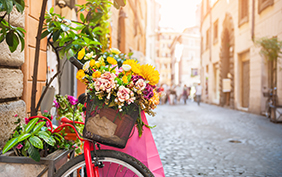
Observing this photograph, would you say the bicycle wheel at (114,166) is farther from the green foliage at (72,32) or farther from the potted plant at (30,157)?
the green foliage at (72,32)

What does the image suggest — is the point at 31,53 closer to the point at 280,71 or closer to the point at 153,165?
the point at 153,165

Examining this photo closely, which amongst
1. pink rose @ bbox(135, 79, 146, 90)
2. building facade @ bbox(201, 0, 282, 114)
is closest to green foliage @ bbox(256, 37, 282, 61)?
building facade @ bbox(201, 0, 282, 114)

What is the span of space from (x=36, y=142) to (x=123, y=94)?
76 cm

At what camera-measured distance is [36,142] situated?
194 centimetres

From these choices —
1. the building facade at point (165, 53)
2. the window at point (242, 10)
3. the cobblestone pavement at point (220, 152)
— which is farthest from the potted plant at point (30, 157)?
the building facade at point (165, 53)

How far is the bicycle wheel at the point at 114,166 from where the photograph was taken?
172 centimetres

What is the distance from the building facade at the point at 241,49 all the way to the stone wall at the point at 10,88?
9227 mm

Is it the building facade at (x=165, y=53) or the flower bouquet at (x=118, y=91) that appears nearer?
the flower bouquet at (x=118, y=91)

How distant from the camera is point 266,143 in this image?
5.58 meters

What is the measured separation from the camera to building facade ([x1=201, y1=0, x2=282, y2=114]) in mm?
11328

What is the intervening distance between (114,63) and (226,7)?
17303 millimetres

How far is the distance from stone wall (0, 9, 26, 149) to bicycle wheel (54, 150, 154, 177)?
968mm

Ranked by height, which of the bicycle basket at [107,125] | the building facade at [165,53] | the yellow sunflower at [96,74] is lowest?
the bicycle basket at [107,125]

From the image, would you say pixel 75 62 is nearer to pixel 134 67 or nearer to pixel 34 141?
pixel 134 67
